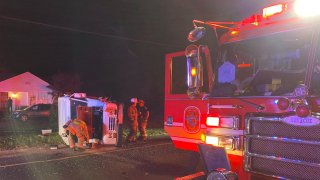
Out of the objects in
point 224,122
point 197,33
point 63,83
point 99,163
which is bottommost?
point 99,163

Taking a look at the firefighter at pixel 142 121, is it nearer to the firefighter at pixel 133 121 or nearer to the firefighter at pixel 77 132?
the firefighter at pixel 133 121

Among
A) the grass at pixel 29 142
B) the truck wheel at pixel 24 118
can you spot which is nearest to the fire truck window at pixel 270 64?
the grass at pixel 29 142

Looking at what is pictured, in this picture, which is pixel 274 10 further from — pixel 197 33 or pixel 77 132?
pixel 77 132

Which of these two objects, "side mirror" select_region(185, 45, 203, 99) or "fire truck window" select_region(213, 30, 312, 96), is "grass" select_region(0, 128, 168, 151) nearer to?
"side mirror" select_region(185, 45, 203, 99)

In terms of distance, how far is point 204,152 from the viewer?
3961mm

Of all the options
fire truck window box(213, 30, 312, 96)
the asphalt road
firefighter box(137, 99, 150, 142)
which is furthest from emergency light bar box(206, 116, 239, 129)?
firefighter box(137, 99, 150, 142)

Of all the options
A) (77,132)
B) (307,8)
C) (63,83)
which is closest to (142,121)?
(77,132)

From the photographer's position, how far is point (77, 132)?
9398 mm

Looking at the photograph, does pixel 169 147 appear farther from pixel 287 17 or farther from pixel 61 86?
pixel 61 86

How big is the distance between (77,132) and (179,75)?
5.42m

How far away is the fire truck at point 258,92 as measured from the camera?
3.18 m

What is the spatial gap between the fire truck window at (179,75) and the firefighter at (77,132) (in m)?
5.08

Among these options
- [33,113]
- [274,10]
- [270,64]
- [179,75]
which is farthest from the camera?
[33,113]

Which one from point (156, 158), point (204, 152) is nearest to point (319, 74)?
point (204, 152)
